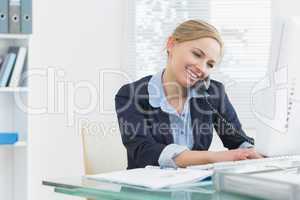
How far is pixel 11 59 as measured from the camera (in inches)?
125

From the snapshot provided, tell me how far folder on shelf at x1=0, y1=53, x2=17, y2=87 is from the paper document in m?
1.84

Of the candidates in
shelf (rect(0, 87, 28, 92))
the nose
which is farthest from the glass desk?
shelf (rect(0, 87, 28, 92))

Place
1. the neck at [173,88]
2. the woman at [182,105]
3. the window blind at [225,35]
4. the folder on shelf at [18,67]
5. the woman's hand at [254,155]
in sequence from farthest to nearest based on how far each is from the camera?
the window blind at [225,35], the folder on shelf at [18,67], the neck at [173,88], the woman at [182,105], the woman's hand at [254,155]

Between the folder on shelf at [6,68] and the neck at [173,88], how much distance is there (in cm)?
136

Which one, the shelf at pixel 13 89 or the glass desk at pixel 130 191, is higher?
the shelf at pixel 13 89

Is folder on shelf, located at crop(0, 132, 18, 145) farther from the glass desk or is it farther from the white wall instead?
the glass desk

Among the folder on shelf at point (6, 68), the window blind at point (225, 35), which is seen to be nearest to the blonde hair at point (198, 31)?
the folder on shelf at point (6, 68)

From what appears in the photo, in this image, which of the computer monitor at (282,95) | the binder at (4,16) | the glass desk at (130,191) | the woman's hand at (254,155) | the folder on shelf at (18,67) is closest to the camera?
the glass desk at (130,191)

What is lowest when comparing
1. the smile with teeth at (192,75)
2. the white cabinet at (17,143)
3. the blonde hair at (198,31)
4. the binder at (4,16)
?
the white cabinet at (17,143)

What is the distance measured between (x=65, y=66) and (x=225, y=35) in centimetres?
107

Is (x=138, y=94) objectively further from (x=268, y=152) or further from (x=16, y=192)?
(x=16, y=192)

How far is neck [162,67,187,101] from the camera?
211cm

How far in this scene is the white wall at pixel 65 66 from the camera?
3.39 metres

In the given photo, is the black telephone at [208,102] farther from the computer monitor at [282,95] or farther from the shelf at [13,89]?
the shelf at [13,89]
